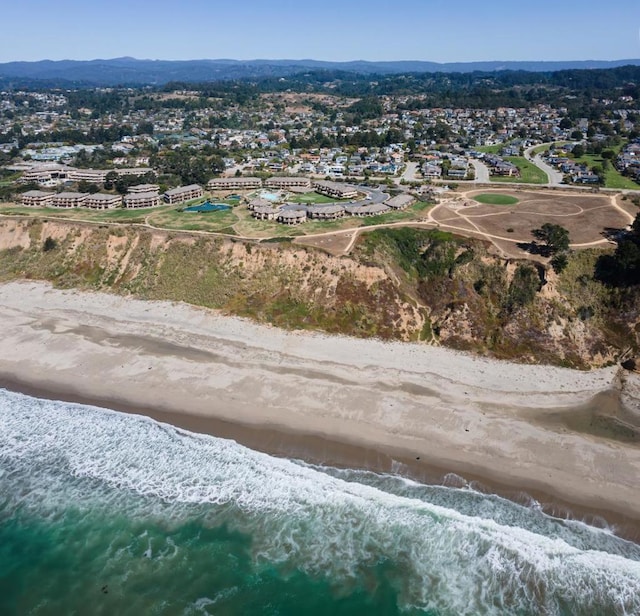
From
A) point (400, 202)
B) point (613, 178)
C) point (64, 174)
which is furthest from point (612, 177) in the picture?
point (64, 174)

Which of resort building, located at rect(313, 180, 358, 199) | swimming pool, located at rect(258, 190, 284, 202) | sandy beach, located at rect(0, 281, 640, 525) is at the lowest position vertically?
sandy beach, located at rect(0, 281, 640, 525)

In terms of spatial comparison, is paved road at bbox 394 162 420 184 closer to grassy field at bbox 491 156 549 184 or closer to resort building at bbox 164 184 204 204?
grassy field at bbox 491 156 549 184

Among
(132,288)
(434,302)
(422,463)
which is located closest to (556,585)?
(422,463)

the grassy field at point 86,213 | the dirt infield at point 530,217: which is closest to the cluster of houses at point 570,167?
the dirt infield at point 530,217

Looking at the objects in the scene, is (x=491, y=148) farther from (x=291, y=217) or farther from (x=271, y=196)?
(x=291, y=217)

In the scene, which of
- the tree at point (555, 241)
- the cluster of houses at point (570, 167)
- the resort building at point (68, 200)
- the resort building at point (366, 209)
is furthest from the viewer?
the cluster of houses at point (570, 167)

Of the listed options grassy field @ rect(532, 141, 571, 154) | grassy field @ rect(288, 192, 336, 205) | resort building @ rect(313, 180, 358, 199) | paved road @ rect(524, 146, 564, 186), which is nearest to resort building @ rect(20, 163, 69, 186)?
grassy field @ rect(288, 192, 336, 205)

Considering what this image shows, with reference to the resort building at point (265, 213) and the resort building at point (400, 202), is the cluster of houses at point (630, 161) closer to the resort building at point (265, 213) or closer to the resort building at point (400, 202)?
the resort building at point (400, 202)
